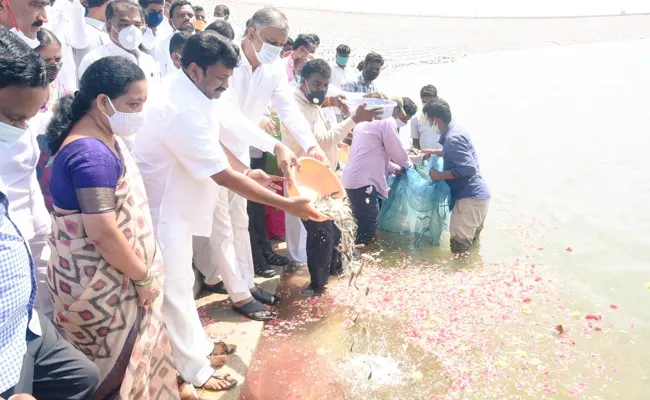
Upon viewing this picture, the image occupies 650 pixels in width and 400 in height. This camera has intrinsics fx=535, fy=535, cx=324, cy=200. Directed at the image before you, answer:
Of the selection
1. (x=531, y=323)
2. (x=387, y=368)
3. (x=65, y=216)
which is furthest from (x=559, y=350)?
(x=65, y=216)

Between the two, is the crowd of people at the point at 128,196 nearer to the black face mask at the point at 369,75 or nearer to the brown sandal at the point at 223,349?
the brown sandal at the point at 223,349

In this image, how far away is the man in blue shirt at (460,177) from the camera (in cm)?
636

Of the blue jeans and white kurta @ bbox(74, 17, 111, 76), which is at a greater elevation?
white kurta @ bbox(74, 17, 111, 76)

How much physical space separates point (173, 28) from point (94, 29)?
5.16 feet

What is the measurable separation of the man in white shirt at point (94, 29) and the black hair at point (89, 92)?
2.72m

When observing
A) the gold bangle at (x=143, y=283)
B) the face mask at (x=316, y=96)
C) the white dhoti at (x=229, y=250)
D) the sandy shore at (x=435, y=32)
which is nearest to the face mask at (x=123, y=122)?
the gold bangle at (x=143, y=283)

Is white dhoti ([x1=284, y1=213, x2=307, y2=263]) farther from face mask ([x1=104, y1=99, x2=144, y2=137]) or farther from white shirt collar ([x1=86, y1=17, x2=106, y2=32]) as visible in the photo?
face mask ([x1=104, y1=99, x2=144, y2=137])

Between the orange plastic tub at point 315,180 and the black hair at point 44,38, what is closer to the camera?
the black hair at point 44,38

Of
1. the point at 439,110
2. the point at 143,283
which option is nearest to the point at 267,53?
the point at 143,283

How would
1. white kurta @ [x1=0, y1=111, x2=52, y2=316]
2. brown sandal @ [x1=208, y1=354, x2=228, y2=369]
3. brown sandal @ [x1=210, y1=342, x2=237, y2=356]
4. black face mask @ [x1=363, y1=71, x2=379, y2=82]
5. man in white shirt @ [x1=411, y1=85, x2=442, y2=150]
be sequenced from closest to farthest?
white kurta @ [x1=0, y1=111, x2=52, y2=316], brown sandal @ [x1=208, y1=354, x2=228, y2=369], brown sandal @ [x1=210, y1=342, x2=237, y2=356], black face mask @ [x1=363, y1=71, x2=379, y2=82], man in white shirt @ [x1=411, y1=85, x2=442, y2=150]

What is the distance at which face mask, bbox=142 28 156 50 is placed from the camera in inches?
228

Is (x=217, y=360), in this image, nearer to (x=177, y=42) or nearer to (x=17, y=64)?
(x=17, y=64)

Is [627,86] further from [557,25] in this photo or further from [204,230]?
Answer: [557,25]

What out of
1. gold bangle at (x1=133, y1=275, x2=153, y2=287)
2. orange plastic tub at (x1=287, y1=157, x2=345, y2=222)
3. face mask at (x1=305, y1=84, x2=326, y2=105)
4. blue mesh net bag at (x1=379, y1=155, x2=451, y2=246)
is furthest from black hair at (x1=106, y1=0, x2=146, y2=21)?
blue mesh net bag at (x1=379, y1=155, x2=451, y2=246)
